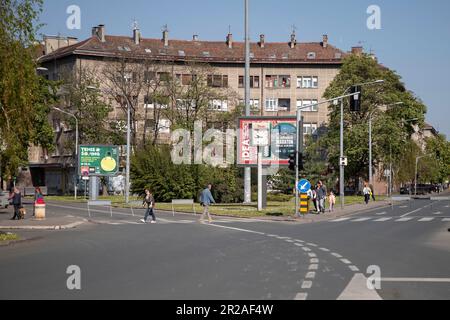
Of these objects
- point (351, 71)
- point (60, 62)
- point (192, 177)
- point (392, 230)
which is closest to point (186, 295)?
point (392, 230)

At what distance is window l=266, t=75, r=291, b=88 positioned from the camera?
3787 inches

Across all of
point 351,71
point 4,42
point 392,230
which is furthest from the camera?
point 351,71

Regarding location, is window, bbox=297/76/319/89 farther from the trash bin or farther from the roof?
the trash bin

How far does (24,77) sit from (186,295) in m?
13.7

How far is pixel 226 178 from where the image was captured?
60.6 m

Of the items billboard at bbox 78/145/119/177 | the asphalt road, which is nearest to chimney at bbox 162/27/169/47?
billboard at bbox 78/145/119/177

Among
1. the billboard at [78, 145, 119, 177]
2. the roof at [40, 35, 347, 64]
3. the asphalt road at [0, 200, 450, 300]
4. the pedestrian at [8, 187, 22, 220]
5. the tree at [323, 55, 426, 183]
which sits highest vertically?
the roof at [40, 35, 347, 64]

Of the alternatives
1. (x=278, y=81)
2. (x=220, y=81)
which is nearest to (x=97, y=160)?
(x=220, y=81)

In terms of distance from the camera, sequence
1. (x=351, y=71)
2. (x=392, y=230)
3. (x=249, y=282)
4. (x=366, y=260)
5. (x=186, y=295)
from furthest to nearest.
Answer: (x=351, y=71) < (x=392, y=230) < (x=366, y=260) < (x=249, y=282) < (x=186, y=295)

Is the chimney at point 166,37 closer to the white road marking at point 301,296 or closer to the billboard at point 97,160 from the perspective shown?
the billboard at point 97,160

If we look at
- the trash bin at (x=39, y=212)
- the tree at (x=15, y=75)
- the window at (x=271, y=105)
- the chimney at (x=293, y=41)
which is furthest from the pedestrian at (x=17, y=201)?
the chimney at (x=293, y=41)

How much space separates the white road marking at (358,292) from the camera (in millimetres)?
11202

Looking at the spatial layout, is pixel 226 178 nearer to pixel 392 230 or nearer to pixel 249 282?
pixel 392 230

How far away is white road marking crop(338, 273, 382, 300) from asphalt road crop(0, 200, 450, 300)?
0.05 ft
